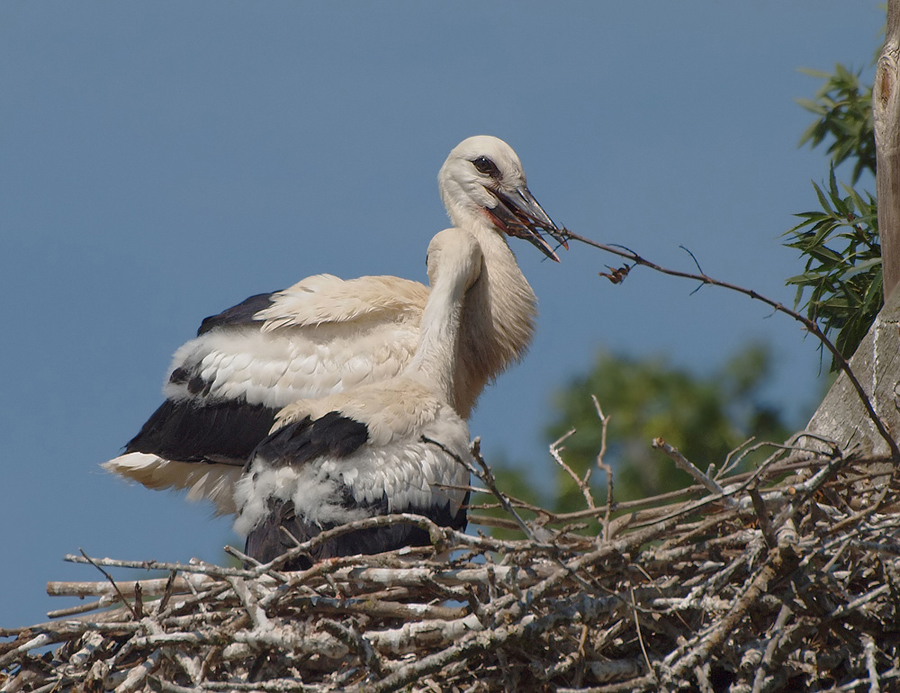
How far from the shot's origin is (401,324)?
592 centimetres

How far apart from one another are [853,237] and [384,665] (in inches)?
115

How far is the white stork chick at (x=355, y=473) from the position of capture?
443cm

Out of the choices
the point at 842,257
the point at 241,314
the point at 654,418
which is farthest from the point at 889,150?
the point at 654,418

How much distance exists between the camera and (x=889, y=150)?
4633 mm

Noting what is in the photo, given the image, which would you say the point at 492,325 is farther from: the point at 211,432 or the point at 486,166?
the point at 211,432

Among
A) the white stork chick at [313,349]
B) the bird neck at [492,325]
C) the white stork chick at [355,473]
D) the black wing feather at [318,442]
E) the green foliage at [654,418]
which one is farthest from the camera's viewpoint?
the green foliage at [654,418]

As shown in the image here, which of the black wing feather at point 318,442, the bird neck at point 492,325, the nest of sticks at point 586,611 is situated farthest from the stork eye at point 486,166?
the nest of sticks at point 586,611

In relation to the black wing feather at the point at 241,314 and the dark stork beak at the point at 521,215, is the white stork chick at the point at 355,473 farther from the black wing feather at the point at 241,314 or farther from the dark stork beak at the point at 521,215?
the dark stork beak at the point at 521,215

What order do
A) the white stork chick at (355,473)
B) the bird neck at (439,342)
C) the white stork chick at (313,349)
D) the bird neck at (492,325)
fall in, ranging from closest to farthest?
the white stork chick at (355,473) → the bird neck at (439,342) → the white stork chick at (313,349) → the bird neck at (492,325)

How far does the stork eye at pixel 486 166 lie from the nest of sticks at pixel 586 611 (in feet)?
9.68

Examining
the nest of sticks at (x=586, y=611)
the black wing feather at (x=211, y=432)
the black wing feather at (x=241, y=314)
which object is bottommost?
the nest of sticks at (x=586, y=611)

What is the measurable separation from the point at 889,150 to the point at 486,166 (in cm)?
236

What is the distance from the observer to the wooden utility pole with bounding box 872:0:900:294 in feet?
15.1

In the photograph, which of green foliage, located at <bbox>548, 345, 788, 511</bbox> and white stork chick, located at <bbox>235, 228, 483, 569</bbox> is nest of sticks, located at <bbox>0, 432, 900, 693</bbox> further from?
green foliage, located at <bbox>548, 345, 788, 511</bbox>
